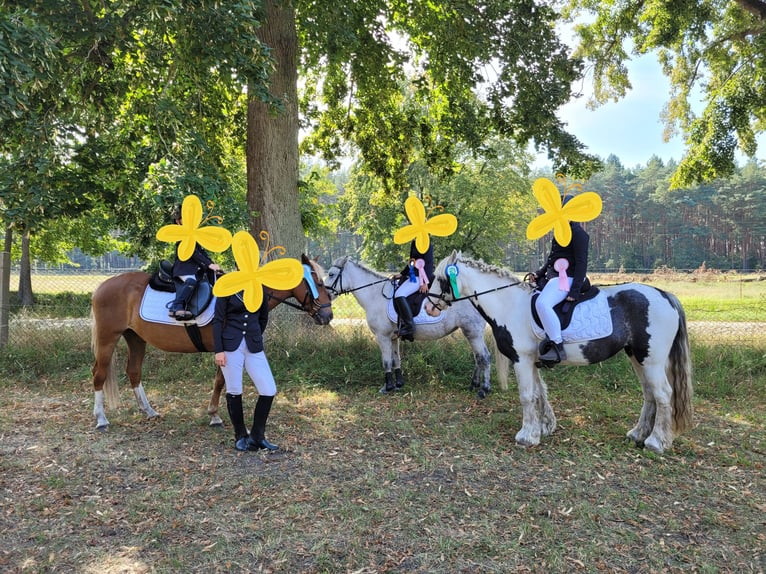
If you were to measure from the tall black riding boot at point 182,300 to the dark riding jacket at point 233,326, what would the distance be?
28.8 inches

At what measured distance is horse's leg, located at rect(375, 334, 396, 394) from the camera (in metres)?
7.16

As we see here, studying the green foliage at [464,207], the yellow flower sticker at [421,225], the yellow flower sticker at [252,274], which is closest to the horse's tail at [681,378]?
the yellow flower sticker at [421,225]

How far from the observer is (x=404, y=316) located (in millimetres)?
7039

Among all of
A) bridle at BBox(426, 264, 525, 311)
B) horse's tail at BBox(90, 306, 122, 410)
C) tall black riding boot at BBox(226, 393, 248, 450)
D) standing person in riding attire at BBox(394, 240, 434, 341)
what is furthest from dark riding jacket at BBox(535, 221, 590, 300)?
horse's tail at BBox(90, 306, 122, 410)

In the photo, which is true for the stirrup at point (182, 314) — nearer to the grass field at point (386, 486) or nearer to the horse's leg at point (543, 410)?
the grass field at point (386, 486)

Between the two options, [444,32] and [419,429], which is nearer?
[419,429]

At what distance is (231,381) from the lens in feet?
15.5

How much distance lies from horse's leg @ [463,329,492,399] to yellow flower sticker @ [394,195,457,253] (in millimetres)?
1826

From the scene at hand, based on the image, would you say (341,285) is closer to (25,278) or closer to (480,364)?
(480,364)

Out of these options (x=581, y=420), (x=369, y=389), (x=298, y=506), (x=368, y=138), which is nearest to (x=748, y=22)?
(x=368, y=138)

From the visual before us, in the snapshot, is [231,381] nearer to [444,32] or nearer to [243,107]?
[444,32]

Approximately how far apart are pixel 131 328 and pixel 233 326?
1.96 m

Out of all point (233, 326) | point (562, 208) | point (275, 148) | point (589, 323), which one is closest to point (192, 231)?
point (233, 326)

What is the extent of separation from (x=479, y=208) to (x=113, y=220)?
15.4 meters
